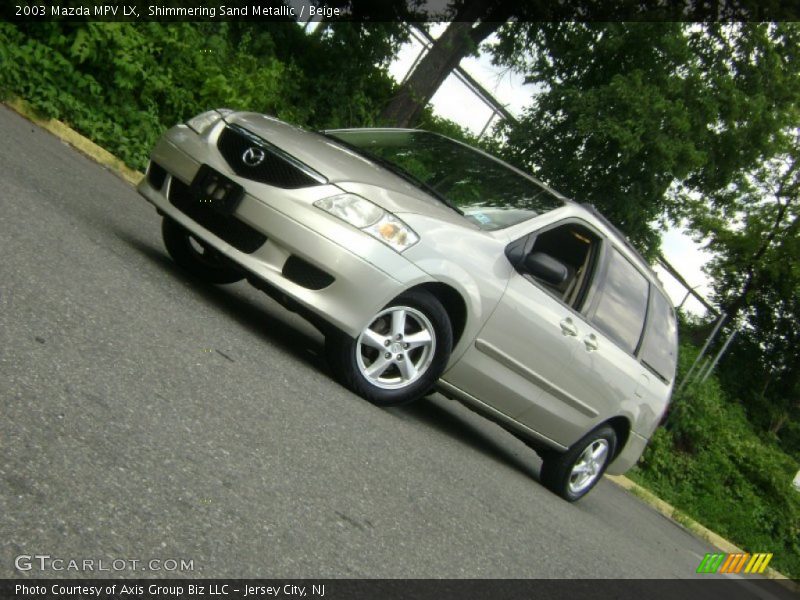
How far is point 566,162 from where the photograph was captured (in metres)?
18.7

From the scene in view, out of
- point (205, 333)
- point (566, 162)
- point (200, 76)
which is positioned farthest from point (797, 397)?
point (205, 333)

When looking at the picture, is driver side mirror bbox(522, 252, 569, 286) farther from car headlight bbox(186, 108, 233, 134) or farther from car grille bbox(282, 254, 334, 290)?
car headlight bbox(186, 108, 233, 134)

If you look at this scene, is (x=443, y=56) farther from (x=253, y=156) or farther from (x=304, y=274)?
(x=304, y=274)

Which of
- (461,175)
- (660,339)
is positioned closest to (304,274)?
(461,175)

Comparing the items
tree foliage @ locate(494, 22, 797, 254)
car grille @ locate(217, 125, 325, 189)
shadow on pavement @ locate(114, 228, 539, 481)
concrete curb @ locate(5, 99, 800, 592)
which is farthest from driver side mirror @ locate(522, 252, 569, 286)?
tree foliage @ locate(494, 22, 797, 254)

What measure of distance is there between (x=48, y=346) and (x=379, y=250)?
2.10 meters

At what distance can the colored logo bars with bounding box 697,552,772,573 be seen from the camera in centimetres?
947

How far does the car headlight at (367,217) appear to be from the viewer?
19.3ft

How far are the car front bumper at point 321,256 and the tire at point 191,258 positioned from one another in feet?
4.03

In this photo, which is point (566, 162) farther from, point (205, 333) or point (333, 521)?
point (333, 521)

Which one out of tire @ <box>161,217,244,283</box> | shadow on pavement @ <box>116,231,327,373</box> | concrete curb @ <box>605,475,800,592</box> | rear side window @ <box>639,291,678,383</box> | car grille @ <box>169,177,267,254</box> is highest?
rear side window @ <box>639,291,678,383</box>

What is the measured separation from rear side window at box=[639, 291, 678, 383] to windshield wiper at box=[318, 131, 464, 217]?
2193 millimetres

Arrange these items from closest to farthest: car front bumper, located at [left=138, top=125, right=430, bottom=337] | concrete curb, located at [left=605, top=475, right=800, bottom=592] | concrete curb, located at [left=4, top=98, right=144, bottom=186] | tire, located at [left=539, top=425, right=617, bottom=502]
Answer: car front bumper, located at [left=138, top=125, right=430, bottom=337] < tire, located at [left=539, top=425, right=617, bottom=502] < concrete curb, located at [left=4, top=98, right=144, bottom=186] < concrete curb, located at [left=605, top=475, right=800, bottom=592]
